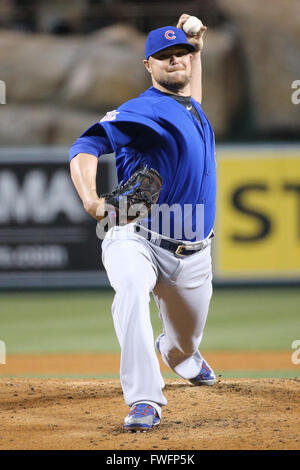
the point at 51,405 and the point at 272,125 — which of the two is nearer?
the point at 51,405

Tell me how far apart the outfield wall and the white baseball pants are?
6.40 metres

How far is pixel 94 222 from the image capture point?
10734mm

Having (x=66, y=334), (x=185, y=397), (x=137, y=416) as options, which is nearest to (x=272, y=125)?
(x=66, y=334)

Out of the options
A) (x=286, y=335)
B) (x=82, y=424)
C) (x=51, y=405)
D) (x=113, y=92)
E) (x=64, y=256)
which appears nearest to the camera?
(x=82, y=424)

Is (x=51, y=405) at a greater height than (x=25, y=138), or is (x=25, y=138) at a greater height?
(x=25, y=138)

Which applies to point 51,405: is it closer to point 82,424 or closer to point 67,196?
point 82,424

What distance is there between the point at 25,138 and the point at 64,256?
7.47ft

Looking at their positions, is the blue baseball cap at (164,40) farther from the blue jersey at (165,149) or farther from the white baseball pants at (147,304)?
the white baseball pants at (147,304)

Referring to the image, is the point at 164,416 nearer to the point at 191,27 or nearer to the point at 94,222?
the point at 191,27

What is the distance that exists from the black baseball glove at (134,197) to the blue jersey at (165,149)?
8.1 inches

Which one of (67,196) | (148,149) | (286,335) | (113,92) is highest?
(113,92)

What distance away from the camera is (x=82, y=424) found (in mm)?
3635

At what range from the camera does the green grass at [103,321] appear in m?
7.14

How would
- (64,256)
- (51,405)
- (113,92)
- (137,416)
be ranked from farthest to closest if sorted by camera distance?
1. (113,92)
2. (64,256)
3. (51,405)
4. (137,416)
